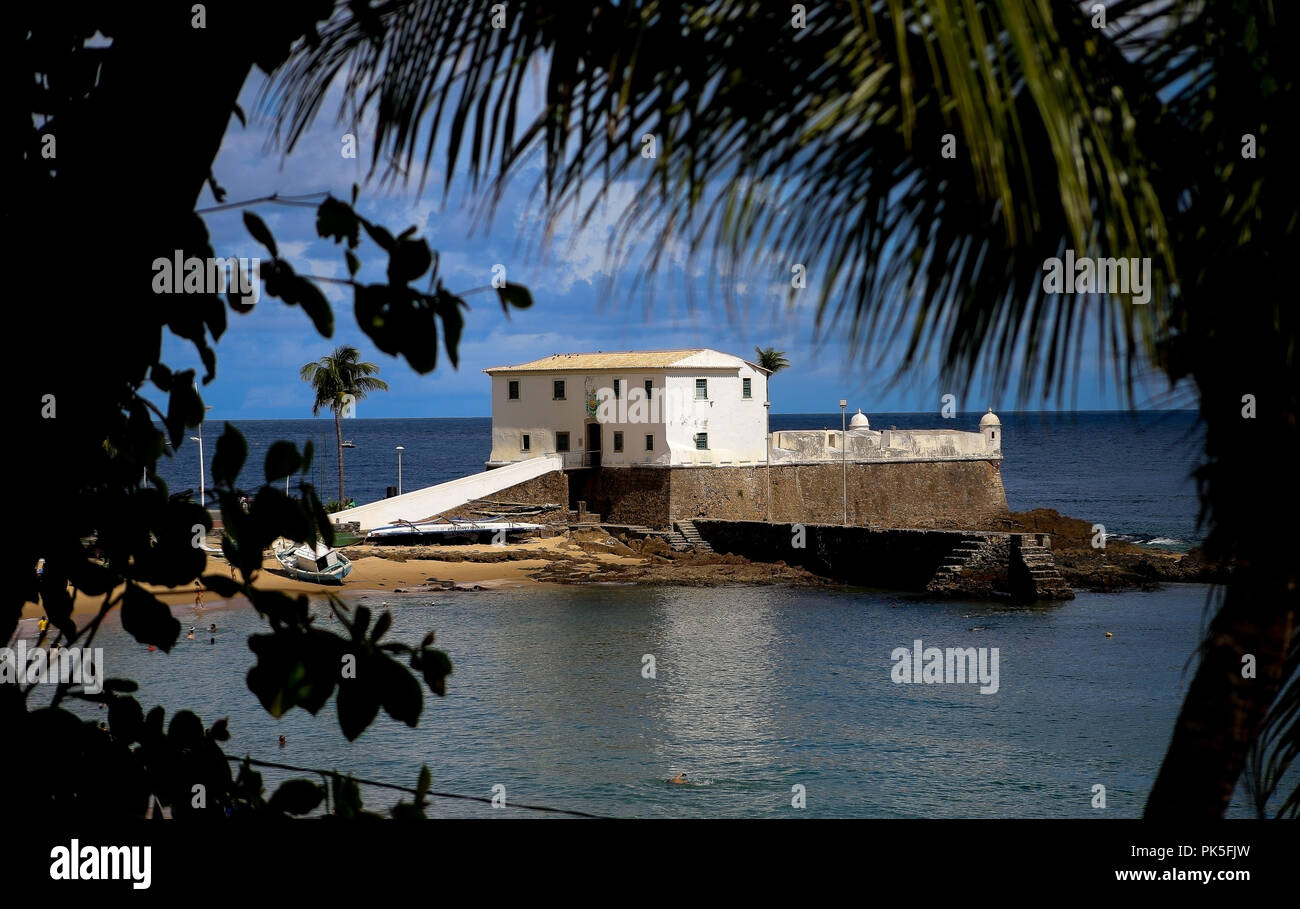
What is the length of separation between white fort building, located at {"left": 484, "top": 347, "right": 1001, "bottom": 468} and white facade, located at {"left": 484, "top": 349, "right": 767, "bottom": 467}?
38 mm

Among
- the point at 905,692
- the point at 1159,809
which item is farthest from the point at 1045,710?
the point at 1159,809

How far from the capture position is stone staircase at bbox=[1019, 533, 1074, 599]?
116 ft

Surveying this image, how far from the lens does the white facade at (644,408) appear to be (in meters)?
43.5

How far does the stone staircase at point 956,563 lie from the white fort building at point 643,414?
32.4 feet

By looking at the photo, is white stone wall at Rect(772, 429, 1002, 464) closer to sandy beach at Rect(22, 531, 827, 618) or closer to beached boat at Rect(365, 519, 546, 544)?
sandy beach at Rect(22, 531, 827, 618)

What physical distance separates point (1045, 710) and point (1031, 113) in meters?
24.2

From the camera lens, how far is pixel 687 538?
4306 centimetres

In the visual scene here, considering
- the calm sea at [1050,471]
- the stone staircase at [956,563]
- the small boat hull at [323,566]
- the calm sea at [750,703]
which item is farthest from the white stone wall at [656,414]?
the small boat hull at [323,566]

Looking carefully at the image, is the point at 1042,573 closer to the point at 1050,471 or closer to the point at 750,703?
the point at 750,703

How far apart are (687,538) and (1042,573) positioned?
13001mm

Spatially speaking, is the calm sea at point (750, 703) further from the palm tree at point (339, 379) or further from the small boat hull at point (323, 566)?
the palm tree at point (339, 379)

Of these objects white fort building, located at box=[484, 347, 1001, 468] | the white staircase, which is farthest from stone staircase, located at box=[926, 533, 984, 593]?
the white staircase

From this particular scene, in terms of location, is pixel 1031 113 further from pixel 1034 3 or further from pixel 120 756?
pixel 120 756

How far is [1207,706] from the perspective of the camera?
5.49 feet
